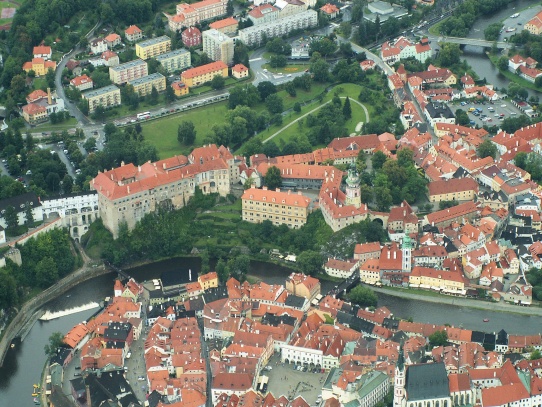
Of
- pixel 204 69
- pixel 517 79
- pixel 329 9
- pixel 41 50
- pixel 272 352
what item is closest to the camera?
pixel 272 352

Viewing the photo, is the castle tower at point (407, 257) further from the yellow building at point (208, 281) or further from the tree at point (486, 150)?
the tree at point (486, 150)

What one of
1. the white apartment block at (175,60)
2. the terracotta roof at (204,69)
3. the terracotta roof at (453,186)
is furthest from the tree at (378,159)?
the white apartment block at (175,60)

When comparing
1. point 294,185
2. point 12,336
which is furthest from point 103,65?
point 12,336

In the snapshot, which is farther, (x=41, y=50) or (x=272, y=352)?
(x=41, y=50)

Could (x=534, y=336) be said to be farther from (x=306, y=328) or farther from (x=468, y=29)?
(x=468, y=29)

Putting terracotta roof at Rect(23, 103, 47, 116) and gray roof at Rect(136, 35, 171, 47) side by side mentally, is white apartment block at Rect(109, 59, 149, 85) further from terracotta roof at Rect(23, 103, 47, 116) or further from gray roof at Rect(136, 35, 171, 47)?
terracotta roof at Rect(23, 103, 47, 116)

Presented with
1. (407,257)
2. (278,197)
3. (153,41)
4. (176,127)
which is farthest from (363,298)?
(153,41)

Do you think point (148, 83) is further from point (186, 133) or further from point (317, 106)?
point (317, 106)
